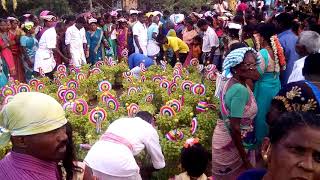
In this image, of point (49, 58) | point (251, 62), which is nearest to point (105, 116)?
point (251, 62)

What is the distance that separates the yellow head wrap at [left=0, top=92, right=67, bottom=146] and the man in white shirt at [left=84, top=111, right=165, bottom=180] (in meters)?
1.07

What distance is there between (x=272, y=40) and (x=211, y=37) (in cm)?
410

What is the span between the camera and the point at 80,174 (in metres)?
2.16

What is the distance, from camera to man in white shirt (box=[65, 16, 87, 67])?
8.60m

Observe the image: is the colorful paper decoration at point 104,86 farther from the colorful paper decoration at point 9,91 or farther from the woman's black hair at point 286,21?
the woman's black hair at point 286,21

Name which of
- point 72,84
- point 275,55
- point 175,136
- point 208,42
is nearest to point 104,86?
point 72,84

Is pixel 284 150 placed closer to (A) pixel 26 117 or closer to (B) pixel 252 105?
(A) pixel 26 117

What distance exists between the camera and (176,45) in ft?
28.3

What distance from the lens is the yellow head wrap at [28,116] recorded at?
1.72 meters

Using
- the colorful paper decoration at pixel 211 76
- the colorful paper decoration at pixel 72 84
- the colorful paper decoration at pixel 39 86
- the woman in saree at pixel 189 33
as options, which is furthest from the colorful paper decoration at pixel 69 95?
the woman in saree at pixel 189 33

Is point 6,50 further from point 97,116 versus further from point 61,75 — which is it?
point 97,116

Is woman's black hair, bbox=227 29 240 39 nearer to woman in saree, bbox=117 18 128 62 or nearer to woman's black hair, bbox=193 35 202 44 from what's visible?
woman's black hair, bbox=193 35 202 44

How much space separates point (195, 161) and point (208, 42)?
5633 mm

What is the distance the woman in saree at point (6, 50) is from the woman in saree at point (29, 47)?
30cm
